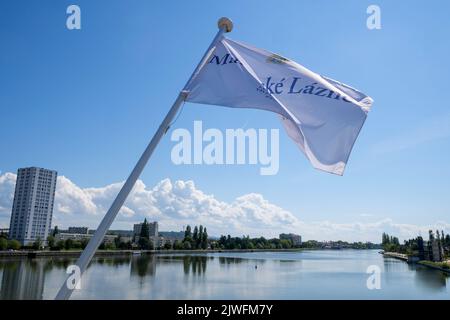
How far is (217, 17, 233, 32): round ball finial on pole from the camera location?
495cm

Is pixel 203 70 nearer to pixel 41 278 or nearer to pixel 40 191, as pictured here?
pixel 41 278

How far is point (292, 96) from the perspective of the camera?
4.74m

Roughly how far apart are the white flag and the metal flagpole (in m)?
0.17

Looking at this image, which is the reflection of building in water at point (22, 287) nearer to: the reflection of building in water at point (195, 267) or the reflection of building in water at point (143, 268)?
the reflection of building in water at point (143, 268)

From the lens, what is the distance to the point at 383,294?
32312mm

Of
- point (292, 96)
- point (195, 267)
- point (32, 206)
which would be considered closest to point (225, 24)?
point (292, 96)

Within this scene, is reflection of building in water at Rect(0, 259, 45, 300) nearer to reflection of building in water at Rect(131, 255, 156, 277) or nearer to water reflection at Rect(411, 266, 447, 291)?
reflection of building in water at Rect(131, 255, 156, 277)

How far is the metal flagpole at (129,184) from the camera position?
3.38 m

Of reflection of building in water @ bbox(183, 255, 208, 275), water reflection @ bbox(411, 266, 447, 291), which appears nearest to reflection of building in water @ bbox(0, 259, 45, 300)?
reflection of building in water @ bbox(183, 255, 208, 275)

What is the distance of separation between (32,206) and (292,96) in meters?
125

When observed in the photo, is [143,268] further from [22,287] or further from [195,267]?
[22,287]

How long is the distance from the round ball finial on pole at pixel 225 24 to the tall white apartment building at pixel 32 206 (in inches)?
4857

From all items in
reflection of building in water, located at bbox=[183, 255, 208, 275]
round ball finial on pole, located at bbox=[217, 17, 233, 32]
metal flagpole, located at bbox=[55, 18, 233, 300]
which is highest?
round ball finial on pole, located at bbox=[217, 17, 233, 32]
